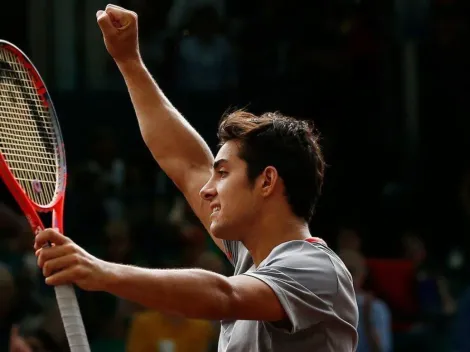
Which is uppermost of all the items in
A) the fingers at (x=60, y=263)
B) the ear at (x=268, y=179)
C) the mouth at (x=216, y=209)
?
the fingers at (x=60, y=263)

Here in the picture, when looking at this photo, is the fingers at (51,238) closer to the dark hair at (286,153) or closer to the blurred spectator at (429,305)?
the dark hair at (286,153)

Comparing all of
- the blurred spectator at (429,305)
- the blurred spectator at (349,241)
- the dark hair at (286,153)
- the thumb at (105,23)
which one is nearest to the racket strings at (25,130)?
the thumb at (105,23)

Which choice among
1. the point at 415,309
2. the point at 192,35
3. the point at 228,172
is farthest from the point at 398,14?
the point at 228,172

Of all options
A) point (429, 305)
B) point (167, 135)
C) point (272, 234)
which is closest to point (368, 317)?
point (429, 305)

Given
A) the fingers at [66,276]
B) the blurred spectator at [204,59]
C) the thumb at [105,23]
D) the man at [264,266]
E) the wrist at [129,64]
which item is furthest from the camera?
the blurred spectator at [204,59]

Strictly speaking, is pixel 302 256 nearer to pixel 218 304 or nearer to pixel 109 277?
pixel 218 304

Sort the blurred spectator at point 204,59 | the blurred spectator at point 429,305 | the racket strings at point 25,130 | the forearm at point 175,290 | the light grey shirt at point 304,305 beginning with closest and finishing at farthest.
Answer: the forearm at point 175,290
the light grey shirt at point 304,305
the racket strings at point 25,130
the blurred spectator at point 429,305
the blurred spectator at point 204,59

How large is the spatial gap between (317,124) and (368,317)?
6.36 ft

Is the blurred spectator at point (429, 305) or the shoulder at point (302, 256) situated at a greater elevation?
the shoulder at point (302, 256)

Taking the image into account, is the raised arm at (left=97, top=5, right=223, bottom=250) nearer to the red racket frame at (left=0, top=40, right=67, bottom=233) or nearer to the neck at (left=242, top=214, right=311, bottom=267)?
the red racket frame at (left=0, top=40, right=67, bottom=233)

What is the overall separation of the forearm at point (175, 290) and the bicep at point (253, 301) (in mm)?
18

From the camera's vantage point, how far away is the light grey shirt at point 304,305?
2686mm

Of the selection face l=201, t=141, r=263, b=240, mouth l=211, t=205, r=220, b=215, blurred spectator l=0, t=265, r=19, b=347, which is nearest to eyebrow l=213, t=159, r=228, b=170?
face l=201, t=141, r=263, b=240

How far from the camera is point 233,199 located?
287 cm
